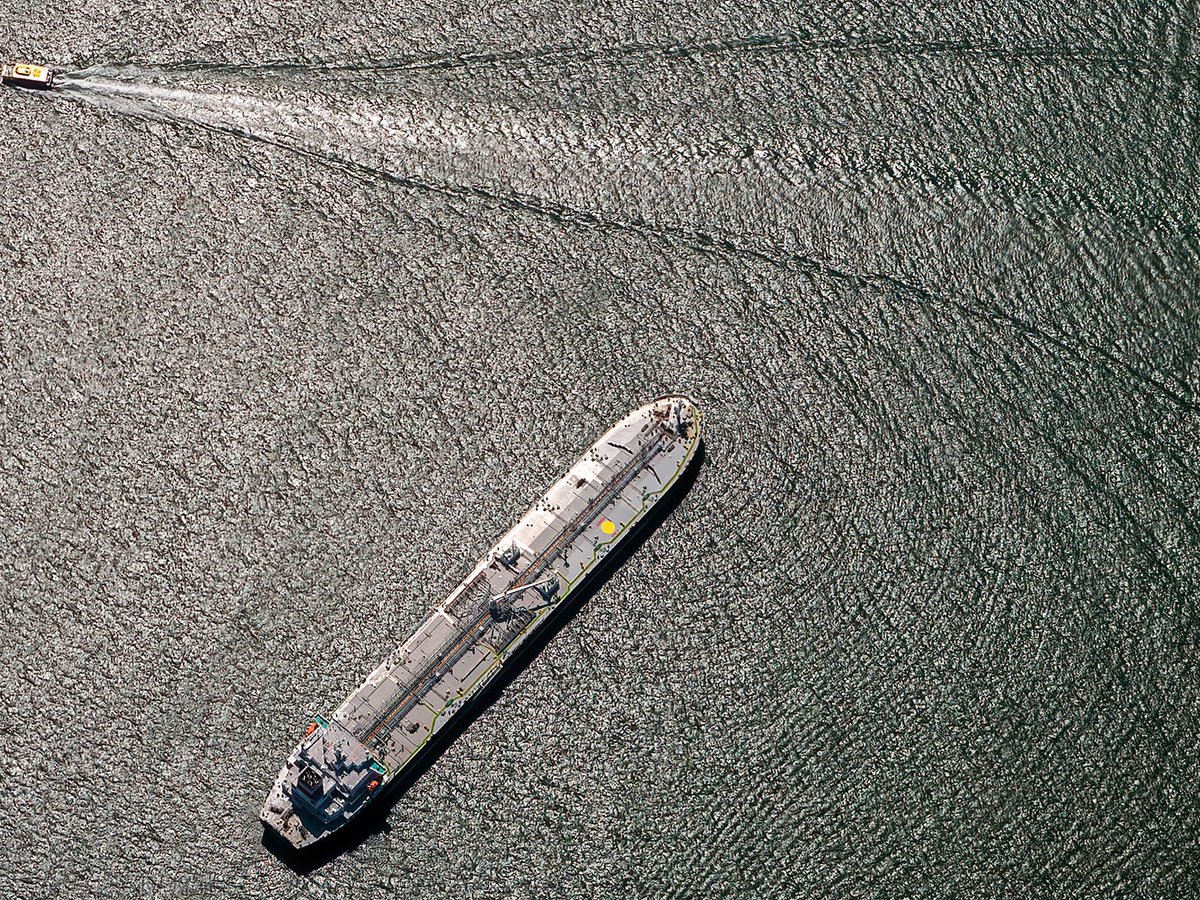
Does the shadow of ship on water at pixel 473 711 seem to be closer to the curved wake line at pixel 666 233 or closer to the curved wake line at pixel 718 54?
the curved wake line at pixel 666 233

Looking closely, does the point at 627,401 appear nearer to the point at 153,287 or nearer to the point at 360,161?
the point at 360,161

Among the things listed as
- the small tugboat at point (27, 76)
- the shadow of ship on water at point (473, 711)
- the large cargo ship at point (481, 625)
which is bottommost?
the shadow of ship on water at point (473, 711)

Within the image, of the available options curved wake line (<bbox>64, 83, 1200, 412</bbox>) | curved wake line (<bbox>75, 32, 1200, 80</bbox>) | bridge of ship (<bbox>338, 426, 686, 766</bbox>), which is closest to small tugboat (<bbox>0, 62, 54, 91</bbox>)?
curved wake line (<bbox>64, 83, 1200, 412</bbox>)

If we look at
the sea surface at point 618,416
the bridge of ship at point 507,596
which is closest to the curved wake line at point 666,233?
the sea surface at point 618,416

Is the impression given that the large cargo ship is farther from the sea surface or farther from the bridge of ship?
the sea surface

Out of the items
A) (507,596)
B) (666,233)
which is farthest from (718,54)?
(507,596)

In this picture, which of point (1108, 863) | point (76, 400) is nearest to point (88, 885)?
point (76, 400)

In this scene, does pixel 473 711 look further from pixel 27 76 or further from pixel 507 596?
pixel 27 76
